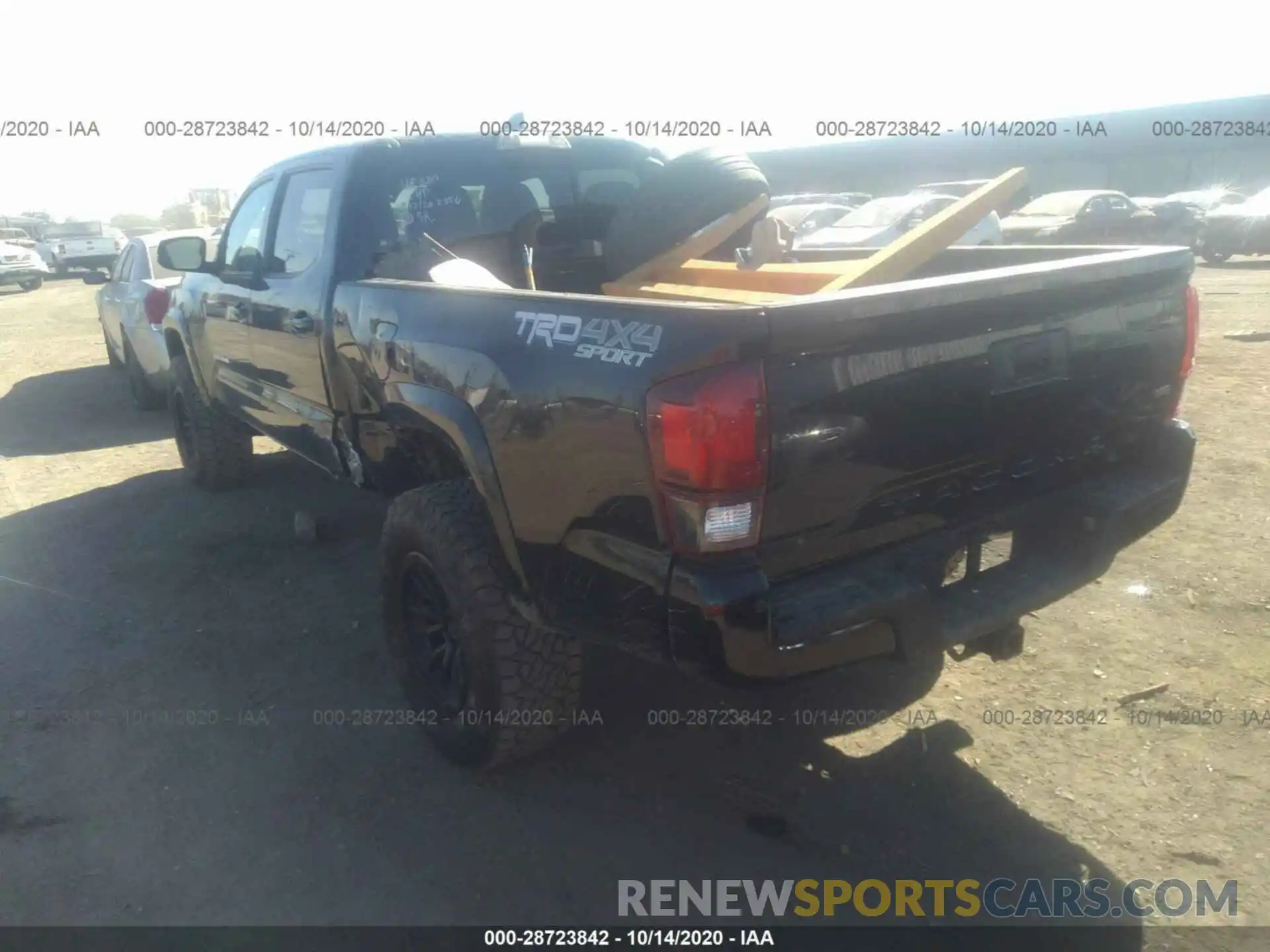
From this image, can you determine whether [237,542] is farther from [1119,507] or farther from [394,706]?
[1119,507]

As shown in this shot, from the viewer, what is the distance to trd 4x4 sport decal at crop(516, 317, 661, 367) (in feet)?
7.51

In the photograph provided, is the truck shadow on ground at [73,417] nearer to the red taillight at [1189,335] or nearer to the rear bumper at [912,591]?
the rear bumper at [912,591]

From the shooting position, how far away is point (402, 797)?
10.5 ft

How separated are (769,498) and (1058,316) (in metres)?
1.09

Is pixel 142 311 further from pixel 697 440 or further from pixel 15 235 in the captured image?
pixel 15 235

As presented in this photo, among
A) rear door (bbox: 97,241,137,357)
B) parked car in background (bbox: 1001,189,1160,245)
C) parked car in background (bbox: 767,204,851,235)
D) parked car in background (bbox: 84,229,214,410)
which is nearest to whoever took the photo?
parked car in background (bbox: 84,229,214,410)

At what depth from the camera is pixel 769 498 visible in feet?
7.31

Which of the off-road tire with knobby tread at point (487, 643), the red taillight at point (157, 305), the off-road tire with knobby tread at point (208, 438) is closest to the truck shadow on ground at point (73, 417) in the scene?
the red taillight at point (157, 305)

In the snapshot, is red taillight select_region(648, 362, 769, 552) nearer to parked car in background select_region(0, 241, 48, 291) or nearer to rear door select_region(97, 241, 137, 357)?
rear door select_region(97, 241, 137, 357)

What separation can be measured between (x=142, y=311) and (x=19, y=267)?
2026 cm

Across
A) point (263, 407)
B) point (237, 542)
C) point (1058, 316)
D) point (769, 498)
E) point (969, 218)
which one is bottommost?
point (237, 542)

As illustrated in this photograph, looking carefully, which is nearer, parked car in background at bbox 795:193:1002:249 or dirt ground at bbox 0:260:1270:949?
dirt ground at bbox 0:260:1270:949

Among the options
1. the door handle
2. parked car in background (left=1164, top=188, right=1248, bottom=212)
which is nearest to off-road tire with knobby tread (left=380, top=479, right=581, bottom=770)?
the door handle

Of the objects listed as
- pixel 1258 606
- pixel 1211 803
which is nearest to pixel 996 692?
pixel 1211 803
